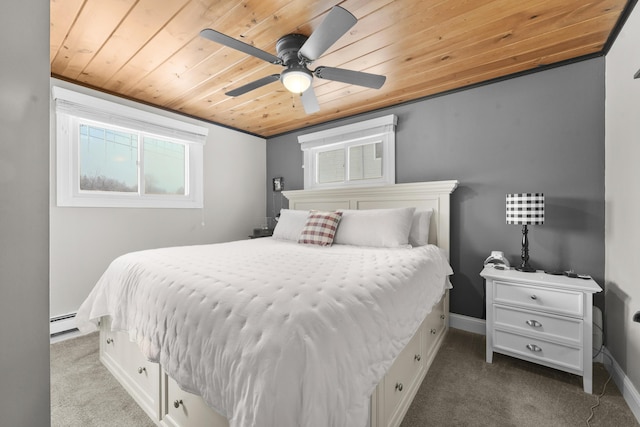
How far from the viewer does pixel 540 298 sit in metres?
1.77

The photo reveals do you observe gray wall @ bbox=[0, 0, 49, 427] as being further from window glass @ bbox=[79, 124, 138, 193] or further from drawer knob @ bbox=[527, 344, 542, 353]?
window glass @ bbox=[79, 124, 138, 193]

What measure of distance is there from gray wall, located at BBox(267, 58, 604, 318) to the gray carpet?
0.66 meters

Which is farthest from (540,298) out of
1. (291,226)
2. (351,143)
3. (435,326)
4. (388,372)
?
(351,143)

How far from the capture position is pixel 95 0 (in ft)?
4.97

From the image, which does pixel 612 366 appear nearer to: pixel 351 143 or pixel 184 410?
pixel 184 410

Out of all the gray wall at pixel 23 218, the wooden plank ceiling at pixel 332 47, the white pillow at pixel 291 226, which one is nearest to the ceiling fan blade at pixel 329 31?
the wooden plank ceiling at pixel 332 47

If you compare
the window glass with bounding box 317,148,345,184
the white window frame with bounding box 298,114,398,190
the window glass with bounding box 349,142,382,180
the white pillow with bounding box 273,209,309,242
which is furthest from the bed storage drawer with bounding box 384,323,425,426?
the window glass with bounding box 317,148,345,184

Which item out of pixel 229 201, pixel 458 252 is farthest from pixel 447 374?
pixel 229 201

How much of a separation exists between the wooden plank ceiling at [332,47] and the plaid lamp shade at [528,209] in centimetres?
108

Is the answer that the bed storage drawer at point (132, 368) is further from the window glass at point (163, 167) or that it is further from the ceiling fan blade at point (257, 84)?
the ceiling fan blade at point (257, 84)

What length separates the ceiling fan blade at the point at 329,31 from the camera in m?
1.30

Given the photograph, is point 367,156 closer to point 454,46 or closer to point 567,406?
point 454,46

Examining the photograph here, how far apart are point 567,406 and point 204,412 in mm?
1934

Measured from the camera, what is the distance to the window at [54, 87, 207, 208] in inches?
94.2
